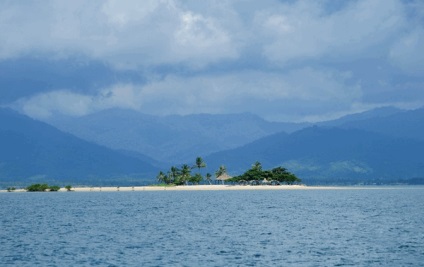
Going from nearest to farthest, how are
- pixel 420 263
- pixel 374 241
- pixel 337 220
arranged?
pixel 420 263, pixel 374 241, pixel 337 220

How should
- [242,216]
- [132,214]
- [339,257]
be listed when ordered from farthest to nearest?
[132,214] < [242,216] < [339,257]

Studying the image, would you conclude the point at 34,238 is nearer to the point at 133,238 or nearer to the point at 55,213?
the point at 133,238

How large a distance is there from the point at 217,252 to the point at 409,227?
37649 millimetres

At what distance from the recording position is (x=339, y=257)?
2456 inches

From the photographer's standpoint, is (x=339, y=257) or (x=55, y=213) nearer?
(x=339, y=257)

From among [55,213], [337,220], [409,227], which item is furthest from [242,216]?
[55,213]

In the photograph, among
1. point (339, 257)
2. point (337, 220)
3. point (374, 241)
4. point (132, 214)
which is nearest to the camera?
point (339, 257)

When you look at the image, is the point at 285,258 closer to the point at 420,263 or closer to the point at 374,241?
the point at 420,263

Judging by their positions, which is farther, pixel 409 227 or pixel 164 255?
pixel 409 227

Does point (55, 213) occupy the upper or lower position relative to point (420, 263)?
upper

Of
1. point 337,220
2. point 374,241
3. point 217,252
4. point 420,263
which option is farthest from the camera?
point 337,220

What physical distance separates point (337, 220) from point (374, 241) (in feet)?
99.5

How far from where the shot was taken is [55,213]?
420ft

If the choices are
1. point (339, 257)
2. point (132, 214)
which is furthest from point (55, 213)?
point (339, 257)
